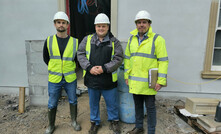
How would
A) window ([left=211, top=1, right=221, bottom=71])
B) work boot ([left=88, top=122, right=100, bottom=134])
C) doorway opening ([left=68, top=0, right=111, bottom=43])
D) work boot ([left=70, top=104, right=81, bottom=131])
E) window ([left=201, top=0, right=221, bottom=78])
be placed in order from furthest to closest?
doorway opening ([left=68, top=0, right=111, bottom=43]) < window ([left=211, top=1, right=221, bottom=71]) < window ([left=201, top=0, right=221, bottom=78]) < work boot ([left=70, top=104, right=81, bottom=131]) < work boot ([left=88, top=122, right=100, bottom=134])

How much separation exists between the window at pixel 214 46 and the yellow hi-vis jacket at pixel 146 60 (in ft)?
7.97

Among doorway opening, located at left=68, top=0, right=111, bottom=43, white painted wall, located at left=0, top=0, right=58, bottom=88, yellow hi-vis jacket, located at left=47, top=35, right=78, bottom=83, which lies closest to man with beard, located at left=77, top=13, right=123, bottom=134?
yellow hi-vis jacket, located at left=47, top=35, right=78, bottom=83

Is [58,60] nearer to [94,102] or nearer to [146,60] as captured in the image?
[94,102]

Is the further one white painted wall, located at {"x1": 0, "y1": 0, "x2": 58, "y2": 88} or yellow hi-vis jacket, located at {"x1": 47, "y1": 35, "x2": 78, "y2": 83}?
white painted wall, located at {"x1": 0, "y1": 0, "x2": 58, "y2": 88}

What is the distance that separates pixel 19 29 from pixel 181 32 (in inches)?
175

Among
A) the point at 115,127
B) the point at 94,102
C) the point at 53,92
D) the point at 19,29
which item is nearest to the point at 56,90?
the point at 53,92

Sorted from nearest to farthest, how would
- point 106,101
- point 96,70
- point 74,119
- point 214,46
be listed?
1. point 96,70
2. point 106,101
3. point 74,119
4. point 214,46

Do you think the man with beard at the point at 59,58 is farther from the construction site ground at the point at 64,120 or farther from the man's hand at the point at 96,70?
the construction site ground at the point at 64,120

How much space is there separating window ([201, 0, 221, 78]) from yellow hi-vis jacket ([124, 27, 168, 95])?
7.97 ft

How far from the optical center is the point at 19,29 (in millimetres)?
4488

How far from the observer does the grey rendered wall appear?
3.94 metres

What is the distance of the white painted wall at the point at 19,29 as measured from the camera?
4.29m

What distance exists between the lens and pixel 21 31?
4.49 metres

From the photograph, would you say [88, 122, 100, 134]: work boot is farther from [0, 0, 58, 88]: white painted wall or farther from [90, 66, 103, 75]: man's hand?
[0, 0, 58, 88]: white painted wall
